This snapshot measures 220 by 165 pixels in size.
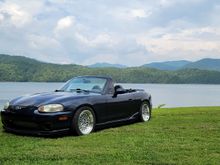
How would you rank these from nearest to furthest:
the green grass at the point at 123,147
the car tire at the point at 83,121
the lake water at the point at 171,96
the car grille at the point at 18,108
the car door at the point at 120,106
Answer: the green grass at the point at 123,147, the car grille at the point at 18,108, the car tire at the point at 83,121, the car door at the point at 120,106, the lake water at the point at 171,96

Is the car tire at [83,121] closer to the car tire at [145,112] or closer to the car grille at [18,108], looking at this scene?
the car grille at [18,108]

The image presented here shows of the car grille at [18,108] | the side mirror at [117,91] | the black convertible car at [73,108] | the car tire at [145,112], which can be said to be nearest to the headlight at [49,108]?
the black convertible car at [73,108]

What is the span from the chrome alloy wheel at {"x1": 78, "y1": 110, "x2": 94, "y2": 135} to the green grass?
247 mm

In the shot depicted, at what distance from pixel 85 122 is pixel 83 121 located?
98mm

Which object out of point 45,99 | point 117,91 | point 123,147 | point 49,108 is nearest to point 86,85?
point 117,91

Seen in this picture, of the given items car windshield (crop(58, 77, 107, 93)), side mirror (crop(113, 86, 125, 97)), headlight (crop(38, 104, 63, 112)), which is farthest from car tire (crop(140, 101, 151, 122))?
headlight (crop(38, 104, 63, 112))

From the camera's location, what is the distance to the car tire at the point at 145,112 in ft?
42.1

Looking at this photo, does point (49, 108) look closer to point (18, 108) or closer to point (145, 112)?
point (18, 108)

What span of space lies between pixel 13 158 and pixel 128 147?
245cm

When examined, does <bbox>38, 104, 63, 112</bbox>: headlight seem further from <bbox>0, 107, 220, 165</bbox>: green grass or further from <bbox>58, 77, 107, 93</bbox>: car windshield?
<bbox>58, 77, 107, 93</bbox>: car windshield

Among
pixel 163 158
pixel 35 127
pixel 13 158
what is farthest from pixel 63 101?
pixel 163 158

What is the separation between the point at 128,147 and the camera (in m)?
8.14

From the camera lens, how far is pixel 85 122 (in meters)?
10.2

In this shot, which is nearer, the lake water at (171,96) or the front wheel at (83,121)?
the front wheel at (83,121)
